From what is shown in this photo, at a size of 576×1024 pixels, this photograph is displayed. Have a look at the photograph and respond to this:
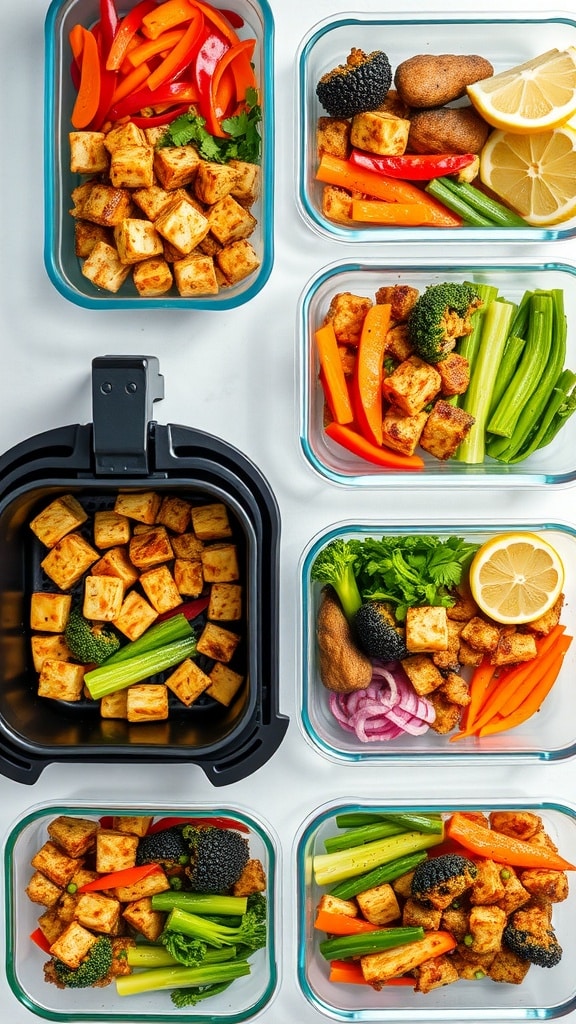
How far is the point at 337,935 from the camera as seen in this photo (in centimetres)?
192

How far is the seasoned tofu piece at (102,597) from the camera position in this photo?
1.88 m

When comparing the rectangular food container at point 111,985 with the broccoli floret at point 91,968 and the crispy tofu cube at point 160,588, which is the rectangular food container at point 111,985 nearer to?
the broccoli floret at point 91,968

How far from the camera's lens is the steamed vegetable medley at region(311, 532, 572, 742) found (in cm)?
185

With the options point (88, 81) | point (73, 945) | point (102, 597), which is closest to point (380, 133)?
point (88, 81)

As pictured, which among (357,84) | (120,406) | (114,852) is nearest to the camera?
(120,406)

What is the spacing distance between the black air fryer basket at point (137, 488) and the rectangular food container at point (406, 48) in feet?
1.74

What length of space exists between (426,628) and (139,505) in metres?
0.66

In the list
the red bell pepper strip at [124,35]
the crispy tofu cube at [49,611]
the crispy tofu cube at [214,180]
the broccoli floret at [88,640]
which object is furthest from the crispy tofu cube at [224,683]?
the red bell pepper strip at [124,35]

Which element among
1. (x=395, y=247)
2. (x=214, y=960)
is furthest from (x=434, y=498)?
(x=214, y=960)

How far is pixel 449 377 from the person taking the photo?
1.86 meters

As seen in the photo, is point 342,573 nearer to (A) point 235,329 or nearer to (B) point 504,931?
(A) point 235,329

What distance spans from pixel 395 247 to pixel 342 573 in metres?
0.73

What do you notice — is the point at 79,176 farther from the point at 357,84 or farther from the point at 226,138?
the point at 357,84

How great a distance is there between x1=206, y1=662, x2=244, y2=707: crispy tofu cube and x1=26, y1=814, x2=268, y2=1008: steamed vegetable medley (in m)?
0.27
